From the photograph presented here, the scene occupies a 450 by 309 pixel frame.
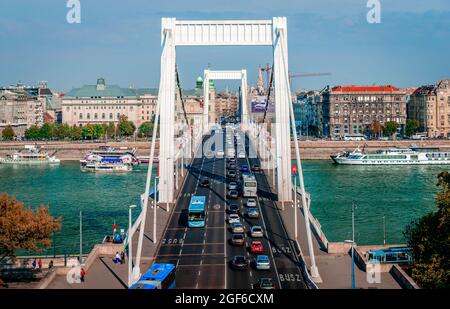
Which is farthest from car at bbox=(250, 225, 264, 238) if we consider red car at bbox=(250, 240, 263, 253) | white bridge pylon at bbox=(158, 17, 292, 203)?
white bridge pylon at bbox=(158, 17, 292, 203)

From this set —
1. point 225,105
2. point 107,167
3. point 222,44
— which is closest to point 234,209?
point 222,44

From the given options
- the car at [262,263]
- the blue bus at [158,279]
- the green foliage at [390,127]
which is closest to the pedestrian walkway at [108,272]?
the blue bus at [158,279]

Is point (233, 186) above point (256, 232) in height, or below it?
above

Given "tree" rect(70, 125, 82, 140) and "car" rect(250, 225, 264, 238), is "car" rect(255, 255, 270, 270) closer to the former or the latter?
"car" rect(250, 225, 264, 238)

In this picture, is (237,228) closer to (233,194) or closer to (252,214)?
(252,214)

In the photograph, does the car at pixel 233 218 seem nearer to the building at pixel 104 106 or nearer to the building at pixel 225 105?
the building at pixel 104 106

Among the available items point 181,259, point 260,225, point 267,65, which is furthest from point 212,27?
point 267,65
